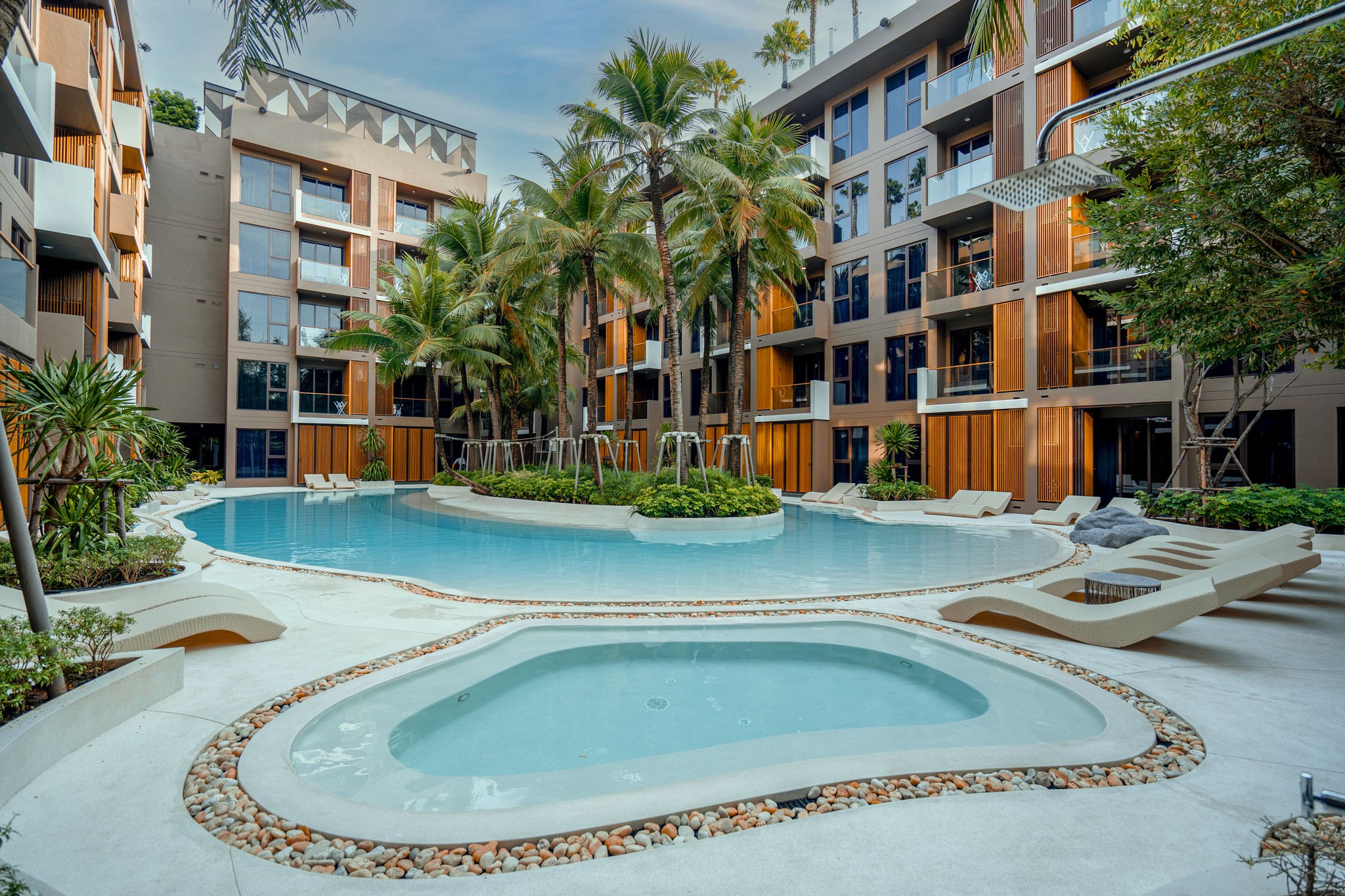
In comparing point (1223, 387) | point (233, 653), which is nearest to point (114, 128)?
point (233, 653)

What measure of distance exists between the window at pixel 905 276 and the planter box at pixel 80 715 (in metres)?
21.5

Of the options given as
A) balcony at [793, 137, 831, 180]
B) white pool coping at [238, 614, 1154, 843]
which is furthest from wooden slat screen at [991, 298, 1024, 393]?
white pool coping at [238, 614, 1154, 843]

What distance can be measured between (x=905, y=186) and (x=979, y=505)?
11.1 m

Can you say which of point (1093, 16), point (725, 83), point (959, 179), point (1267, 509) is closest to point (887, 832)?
point (1267, 509)

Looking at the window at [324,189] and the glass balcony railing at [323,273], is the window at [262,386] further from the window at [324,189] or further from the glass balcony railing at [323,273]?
the window at [324,189]

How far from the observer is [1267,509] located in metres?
10.9

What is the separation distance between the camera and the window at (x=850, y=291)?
922 inches

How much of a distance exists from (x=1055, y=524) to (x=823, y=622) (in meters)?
12.7

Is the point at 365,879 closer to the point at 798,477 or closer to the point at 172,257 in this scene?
the point at 798,477

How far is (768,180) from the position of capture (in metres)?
17.4

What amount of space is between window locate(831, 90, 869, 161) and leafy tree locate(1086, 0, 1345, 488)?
1693 centimetres

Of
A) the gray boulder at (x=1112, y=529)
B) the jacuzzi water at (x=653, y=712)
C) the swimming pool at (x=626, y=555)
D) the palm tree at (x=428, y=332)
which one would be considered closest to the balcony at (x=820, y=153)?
the palm tree at (x=428, y=332)

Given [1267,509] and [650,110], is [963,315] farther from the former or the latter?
[650,110]

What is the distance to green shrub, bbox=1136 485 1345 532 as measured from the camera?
10812 mm
